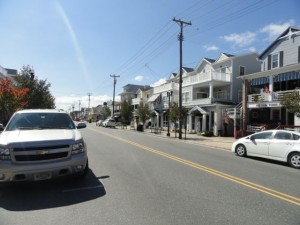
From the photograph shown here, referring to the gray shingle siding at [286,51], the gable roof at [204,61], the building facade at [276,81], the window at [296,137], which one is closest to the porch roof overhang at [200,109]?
the building facade at [276,81]

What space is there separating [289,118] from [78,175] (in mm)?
25066

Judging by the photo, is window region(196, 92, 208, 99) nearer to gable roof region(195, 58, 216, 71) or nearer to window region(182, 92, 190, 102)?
window region(182, 92, 190, 102)

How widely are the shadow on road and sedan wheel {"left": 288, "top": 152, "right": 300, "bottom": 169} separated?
26.8ft

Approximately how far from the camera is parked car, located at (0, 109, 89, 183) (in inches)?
225

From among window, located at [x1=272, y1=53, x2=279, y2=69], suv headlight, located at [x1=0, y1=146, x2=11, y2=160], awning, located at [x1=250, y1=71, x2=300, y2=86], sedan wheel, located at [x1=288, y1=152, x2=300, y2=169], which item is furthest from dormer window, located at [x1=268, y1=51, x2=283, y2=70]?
suv headlight, located at [x1=0, y1=146, x2=11, y2=160]

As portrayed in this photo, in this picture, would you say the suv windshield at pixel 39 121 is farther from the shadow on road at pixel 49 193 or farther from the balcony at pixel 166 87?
the balcony at pixel 166 87

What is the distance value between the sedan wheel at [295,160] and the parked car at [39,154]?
8624mm

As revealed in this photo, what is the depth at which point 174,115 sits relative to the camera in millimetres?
29547

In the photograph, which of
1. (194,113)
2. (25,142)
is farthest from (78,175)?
(194,113)

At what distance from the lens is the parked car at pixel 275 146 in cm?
1133

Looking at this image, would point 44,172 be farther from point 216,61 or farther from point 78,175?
point 216,61

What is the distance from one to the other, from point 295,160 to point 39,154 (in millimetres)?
9898

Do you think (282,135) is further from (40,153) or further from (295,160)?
(40,153)

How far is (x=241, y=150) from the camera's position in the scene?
1395 centimetres
